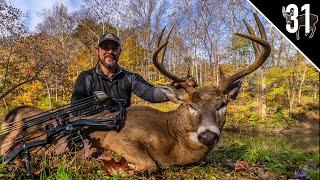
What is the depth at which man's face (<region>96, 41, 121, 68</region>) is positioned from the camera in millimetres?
5844

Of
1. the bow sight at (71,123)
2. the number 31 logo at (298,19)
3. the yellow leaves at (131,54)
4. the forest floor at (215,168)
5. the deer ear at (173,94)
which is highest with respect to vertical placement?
the yellow leaves at (131,54)

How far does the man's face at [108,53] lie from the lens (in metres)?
5.84

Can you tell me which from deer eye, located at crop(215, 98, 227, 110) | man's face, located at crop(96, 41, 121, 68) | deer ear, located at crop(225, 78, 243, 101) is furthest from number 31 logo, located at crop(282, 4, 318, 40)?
man's face, located at crop(96, 41, 121, 68)

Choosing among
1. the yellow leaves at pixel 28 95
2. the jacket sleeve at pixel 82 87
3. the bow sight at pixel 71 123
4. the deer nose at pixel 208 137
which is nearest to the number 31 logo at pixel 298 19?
the deer nose at pixel 208 137

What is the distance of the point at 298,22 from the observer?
15.5 ft

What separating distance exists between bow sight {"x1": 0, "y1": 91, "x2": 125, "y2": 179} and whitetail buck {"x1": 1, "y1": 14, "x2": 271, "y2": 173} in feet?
0.39

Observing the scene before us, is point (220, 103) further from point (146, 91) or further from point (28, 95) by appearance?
point (28, 95)

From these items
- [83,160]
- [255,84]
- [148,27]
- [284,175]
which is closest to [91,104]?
[83,160]

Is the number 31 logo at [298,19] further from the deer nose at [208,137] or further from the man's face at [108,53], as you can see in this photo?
the man's face at [108,53]

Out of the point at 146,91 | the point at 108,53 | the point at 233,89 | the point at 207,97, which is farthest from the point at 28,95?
the point at 207,97

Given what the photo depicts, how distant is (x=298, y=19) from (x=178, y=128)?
75.2 inches

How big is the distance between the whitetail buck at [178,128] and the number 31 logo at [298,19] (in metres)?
0.35

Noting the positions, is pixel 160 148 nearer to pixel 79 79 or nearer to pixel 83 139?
pixel 83 139

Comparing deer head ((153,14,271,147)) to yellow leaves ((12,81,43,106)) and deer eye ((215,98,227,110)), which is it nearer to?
deer eye ((215,98,227,110))
